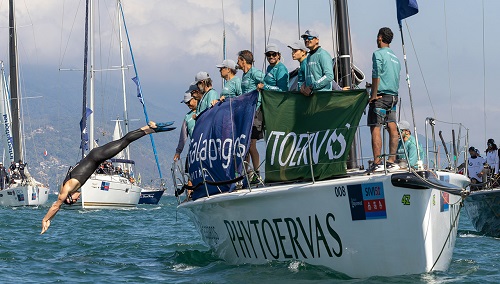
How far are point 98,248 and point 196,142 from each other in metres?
4.12

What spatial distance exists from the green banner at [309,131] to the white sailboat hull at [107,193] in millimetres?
31130

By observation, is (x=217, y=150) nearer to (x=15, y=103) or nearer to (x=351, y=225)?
(x=351, y=225)

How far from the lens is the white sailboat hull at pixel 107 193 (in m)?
42.1

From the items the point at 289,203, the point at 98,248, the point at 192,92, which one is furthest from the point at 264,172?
the point at 98,248

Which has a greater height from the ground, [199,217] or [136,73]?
[136,73]

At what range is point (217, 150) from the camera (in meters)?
12.4

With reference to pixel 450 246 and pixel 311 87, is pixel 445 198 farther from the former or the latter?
pixel 311 87

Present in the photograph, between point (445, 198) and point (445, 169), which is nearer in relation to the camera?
point (445, 198)

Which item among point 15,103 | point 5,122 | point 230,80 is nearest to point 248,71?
point 230,80

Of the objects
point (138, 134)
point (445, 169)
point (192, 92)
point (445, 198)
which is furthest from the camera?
point (192, 92)

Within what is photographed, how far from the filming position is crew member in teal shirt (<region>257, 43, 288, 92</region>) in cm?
1244

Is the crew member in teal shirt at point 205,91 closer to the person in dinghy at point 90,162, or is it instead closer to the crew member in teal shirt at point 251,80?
the crew member in teal shirt at point 251,80

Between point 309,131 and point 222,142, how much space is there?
167 centimetres

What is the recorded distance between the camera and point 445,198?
1032 centimetres
